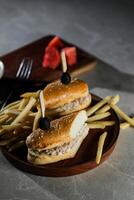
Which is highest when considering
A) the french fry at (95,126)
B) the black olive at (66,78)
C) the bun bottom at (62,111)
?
the black olive at (66,78)

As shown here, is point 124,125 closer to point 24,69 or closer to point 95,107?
point 95,107

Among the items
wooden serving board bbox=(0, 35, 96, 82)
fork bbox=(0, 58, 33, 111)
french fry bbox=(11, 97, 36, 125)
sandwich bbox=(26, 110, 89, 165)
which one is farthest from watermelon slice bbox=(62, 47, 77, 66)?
sandwich bbox=(26, 110, 89, 165)

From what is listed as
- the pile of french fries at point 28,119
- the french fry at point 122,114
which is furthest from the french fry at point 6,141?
the french fry at point 122,114

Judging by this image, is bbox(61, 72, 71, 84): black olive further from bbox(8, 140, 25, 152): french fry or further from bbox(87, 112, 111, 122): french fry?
bbox(8, 140, 25, 152): french fry

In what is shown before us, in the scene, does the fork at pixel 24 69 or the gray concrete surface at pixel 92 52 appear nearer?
the gray concrete surface at pixel 92 52

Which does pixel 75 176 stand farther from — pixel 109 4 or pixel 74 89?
pixel 109 4

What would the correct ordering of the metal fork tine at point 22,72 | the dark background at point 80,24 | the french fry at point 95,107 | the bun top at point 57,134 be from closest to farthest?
the bun top at point 57,134 < the french fry at point 95,107 < the metal fork tine at point 22,72 < the dark background at point 80,24

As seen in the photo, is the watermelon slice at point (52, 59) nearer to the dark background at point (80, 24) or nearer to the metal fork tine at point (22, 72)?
the metal fork tine at point (22, 72)
